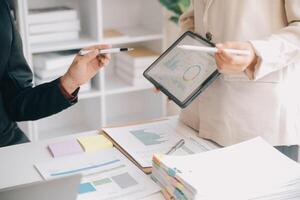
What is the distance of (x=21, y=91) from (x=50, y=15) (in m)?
1.06

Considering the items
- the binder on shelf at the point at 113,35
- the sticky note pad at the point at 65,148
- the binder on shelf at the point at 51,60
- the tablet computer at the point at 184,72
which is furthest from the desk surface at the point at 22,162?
the binder on shelf at the point at 113,35

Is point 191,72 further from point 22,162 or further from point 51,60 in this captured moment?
point 51,60

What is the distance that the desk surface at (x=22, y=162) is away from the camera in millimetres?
1270

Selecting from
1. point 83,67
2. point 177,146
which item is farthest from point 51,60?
point 177,146

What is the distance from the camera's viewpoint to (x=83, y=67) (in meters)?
1.51

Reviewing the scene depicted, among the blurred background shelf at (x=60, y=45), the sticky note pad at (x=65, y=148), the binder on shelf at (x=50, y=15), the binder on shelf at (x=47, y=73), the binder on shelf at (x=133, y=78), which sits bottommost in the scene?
the binder on shelf at (x=133, y=78)

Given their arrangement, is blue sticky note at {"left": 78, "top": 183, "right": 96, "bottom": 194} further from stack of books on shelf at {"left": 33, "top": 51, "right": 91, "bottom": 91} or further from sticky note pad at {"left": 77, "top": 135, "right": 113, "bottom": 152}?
stack of books on shelf at {"left": 33, "top": 51, "right": 91, "bottom": 91}

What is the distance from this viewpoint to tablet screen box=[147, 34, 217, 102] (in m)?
1.40

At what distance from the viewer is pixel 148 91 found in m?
3.22

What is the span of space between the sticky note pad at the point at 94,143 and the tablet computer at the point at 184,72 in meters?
0.22

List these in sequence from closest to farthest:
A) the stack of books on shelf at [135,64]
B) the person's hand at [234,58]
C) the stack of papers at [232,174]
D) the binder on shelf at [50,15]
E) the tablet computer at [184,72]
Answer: the stack of papers at [232,174], the person's hand at [234,58], the tablet computer at [184,72], the binder on shelf at [50,15], the stack of books on shelf at [135,64]

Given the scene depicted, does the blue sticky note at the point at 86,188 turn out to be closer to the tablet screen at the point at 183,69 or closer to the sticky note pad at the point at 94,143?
the sticky note pad at the point at 94,143

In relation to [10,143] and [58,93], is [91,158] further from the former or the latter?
[10,143]

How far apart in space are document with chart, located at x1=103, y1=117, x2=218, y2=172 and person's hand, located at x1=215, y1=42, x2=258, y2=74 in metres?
0.29
